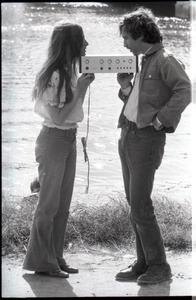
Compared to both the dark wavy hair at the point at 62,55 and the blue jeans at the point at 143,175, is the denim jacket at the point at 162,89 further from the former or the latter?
the dark wavy hair at the point at 62,55

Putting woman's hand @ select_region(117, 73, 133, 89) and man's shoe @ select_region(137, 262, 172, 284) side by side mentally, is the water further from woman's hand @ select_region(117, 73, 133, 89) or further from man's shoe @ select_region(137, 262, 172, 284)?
man's shoe @ select_region(137, 262, 172, 284)

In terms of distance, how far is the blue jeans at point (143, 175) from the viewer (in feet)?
9.58

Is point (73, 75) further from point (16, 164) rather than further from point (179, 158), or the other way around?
point (179, 158)

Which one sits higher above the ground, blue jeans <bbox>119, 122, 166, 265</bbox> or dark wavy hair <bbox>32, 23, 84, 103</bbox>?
dark wavy hair <bbox>32, 23, 84, 103</bbox>

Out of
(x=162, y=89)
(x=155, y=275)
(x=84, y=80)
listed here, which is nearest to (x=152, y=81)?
(x=162, y=89)

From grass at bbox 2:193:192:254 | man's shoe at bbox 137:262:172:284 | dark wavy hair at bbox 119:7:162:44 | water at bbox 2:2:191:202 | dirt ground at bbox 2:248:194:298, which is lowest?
dirt ground at bbox 2:248:194:298

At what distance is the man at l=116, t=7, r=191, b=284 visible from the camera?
2.82 meters

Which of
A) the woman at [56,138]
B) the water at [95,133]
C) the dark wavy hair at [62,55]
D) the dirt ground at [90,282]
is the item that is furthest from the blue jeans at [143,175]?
the water at [95,133]

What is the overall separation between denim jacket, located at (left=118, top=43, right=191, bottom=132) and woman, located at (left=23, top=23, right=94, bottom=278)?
259mm

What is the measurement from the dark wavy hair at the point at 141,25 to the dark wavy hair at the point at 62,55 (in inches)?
8.5

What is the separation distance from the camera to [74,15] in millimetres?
3660

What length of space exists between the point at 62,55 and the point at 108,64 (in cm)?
21

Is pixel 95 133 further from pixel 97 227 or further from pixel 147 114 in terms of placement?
pixel 147 114

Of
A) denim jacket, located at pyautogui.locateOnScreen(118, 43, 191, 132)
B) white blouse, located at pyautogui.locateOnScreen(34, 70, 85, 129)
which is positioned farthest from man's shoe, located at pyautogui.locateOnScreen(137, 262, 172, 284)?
white blouse, located at pyautogui.locateOnScreen(34, 70, 85, 129)
